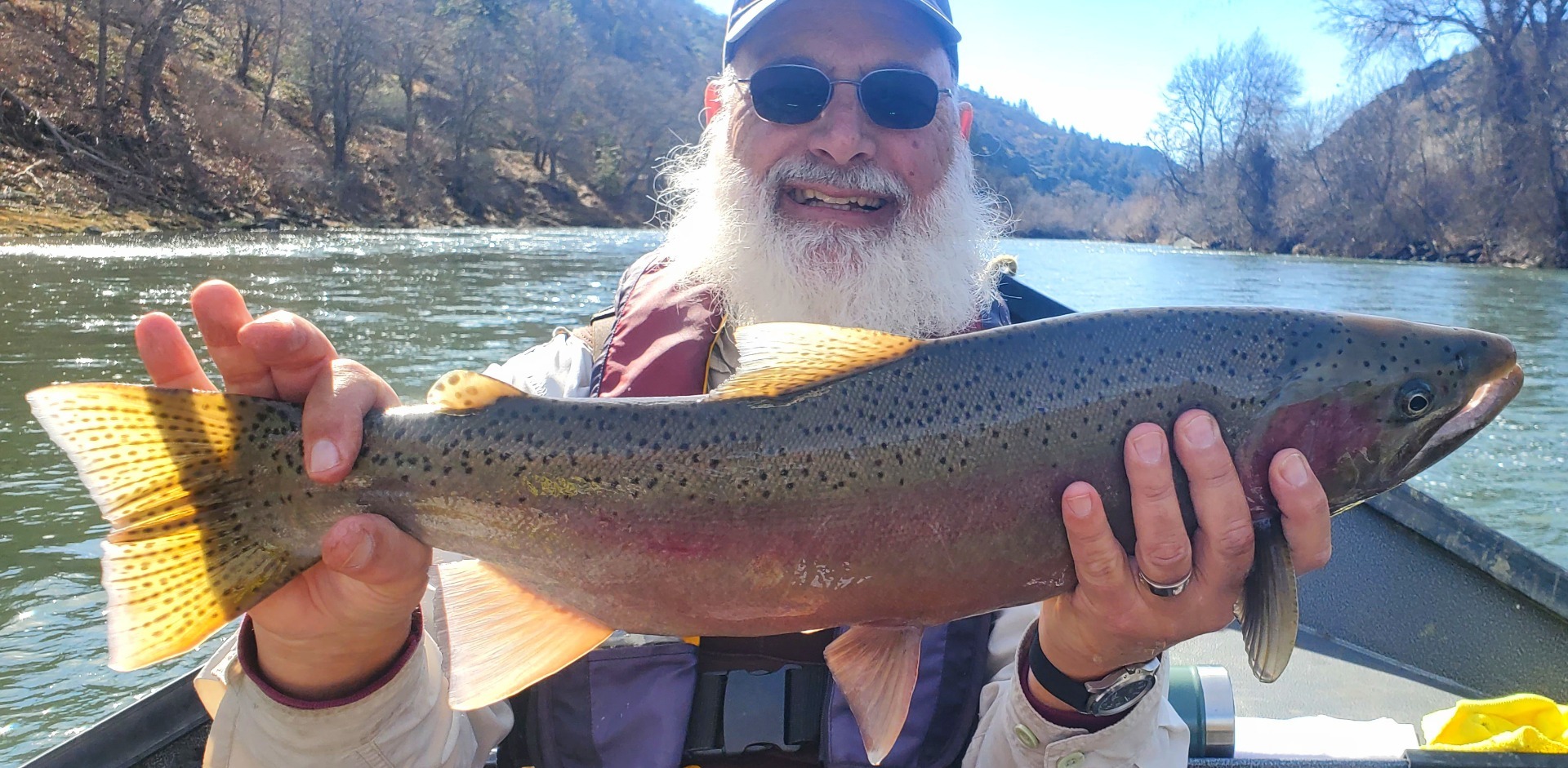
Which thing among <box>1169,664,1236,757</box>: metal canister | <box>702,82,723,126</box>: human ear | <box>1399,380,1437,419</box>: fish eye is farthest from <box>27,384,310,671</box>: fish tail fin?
<box>702,82,723,126</box>: human ear

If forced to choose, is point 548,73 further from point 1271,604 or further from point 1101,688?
point 1271,604

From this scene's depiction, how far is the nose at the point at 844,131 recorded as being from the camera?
3514 millimetres

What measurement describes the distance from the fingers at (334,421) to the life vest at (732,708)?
1.04 metres

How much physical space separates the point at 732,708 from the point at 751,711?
0.06 meters

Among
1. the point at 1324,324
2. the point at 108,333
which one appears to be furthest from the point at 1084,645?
the point at 108,333

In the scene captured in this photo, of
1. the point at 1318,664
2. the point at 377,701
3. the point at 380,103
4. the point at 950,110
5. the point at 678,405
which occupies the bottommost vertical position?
the point at 1318,664

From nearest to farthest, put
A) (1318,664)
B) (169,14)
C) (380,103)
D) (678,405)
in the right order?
(678,405)
(1318,664)
(169,14)
(380,103)

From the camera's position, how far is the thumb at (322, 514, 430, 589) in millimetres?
2088

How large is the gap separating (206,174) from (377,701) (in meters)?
38.7

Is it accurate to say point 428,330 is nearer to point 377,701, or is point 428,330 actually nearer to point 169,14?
point 377,701

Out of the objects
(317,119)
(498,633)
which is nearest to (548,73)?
(317,119)

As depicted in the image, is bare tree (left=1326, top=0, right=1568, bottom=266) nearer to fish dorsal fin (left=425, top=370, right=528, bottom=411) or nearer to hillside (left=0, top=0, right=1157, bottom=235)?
hillside (left=0, top=0, right=1157, bottom=235)

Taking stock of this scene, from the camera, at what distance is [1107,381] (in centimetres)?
220

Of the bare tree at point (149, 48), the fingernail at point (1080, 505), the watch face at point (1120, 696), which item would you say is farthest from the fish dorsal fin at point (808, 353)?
the bare tree at point (149, 48)
